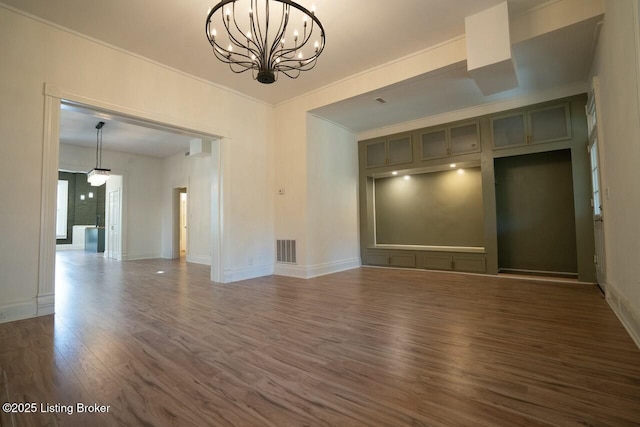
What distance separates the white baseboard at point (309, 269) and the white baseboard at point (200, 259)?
2955 millimetres

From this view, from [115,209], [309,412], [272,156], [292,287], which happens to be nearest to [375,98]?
[272,156]

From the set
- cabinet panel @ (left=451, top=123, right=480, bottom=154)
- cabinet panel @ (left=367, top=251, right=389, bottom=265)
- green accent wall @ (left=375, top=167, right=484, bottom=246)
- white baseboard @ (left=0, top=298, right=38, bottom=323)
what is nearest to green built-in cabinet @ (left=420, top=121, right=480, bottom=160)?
cabinet panel @ (left=451, top=123, right=480, bottom=154)

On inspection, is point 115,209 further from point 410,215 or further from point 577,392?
point 577,392

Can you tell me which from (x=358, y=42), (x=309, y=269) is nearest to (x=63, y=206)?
(x=309, y=269)

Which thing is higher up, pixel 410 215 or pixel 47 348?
pixel 410 215

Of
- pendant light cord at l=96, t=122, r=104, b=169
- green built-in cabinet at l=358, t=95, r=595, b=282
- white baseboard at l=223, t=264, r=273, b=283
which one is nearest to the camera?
green built-in cabinet at l=358, t=95, r=595, b=282

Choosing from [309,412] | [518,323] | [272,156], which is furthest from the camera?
[272,156]

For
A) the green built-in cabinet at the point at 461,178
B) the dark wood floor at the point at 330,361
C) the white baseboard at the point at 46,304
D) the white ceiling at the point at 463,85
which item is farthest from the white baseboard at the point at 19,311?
the green built-in cabinet at the point at 461,178

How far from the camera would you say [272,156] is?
5.85 m

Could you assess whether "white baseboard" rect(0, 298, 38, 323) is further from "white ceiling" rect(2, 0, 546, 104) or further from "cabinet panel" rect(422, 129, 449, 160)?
"cabinet panel" rect(422, 129, 449, 160)

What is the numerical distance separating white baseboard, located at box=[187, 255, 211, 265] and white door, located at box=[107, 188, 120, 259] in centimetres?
233

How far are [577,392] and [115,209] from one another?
1090 cm

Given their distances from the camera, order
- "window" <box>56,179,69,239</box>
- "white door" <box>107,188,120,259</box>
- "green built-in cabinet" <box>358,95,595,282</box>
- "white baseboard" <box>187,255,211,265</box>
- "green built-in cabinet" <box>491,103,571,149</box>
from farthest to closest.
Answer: "window" <box>56,179,69,239</box> → "white door" <box>107,188,120,259</box> → "white baseboard" <box>187,255,211,265</box> → "green built-in cabinet" <box>491,103,571,149</box> → "green built-in cabinet" <box>358,95,595,282</box>

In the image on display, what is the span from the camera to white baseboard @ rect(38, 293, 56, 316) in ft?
10.3
